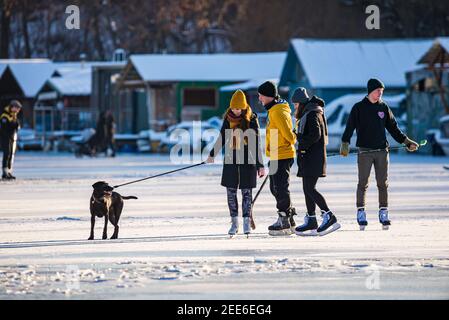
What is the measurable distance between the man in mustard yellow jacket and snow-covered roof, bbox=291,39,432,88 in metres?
39.1

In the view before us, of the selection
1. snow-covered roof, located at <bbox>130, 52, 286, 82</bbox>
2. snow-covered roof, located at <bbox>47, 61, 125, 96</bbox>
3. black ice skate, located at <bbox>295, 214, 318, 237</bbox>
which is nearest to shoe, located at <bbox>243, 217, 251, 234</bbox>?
black ice skate, located at <bbox>295, 214, 318, 237</bbox>

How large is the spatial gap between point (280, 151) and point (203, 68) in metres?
44.6

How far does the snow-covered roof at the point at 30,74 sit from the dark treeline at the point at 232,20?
742cm

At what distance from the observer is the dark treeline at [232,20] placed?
81.9 metres

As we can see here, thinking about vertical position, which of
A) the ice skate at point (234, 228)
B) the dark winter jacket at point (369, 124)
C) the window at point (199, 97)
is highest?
the dark winter jacket at point (369, 124)

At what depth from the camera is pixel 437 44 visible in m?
46.0

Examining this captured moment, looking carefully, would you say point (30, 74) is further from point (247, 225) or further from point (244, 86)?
point (247, 225)

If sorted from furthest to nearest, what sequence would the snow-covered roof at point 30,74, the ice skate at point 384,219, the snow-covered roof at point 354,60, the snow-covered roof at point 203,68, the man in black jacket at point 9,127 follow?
1. the snow-covered roof at point 30,74
2. the snow-covered roof at point 203,68
3. the snow-covered roof at point 354,60
4. the man in black jacket at point 9,127
5. the ice skate at point 384,219

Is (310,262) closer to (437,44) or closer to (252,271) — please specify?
(252,271)

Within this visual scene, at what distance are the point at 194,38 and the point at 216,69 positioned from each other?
3224 cm

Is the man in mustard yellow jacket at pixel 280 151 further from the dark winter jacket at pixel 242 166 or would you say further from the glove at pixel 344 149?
the glove at pixel 344 149

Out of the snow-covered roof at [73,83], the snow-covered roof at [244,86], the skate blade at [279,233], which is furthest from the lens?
the snow-covered roof at [73,83]

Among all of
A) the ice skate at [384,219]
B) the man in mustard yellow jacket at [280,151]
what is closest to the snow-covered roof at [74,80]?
the ice skate at [384,219]
